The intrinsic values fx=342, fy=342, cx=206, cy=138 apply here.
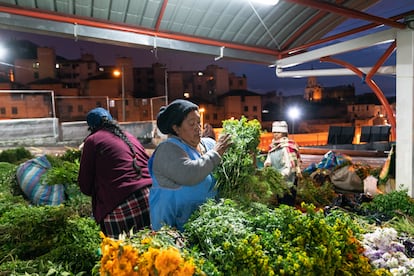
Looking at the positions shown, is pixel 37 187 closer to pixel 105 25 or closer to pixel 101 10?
pixel 105 25

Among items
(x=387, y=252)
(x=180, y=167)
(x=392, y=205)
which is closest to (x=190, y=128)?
(x=180, y=167)

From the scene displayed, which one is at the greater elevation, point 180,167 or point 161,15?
point 161,15

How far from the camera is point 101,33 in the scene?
4.62 metres

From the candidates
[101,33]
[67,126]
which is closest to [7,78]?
[67,126]

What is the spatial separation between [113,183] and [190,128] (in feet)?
3.48

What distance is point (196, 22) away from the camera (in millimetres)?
5105

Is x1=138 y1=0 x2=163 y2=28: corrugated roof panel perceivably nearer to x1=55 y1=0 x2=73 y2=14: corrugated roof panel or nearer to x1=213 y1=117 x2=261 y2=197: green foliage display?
x1=55 y1=0 x2=73 y2=14: corrugated roof panel

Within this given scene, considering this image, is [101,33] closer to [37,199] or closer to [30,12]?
[30,12]

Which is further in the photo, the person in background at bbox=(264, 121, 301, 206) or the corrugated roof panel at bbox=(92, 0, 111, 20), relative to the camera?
the person in background at bbox=(264, 121, 301, 206)

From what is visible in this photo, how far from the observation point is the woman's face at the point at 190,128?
90.3 inches

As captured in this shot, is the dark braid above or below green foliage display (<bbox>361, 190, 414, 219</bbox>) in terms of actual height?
above

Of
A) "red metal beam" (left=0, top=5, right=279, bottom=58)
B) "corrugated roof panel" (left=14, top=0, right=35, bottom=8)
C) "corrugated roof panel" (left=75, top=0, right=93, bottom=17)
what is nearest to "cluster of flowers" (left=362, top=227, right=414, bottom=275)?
"red metal beam" (left=0, top=5, right=279, bottom=58)

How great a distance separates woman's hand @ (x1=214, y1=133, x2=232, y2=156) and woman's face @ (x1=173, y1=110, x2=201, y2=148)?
0.54ft

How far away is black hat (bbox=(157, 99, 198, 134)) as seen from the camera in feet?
7.47
